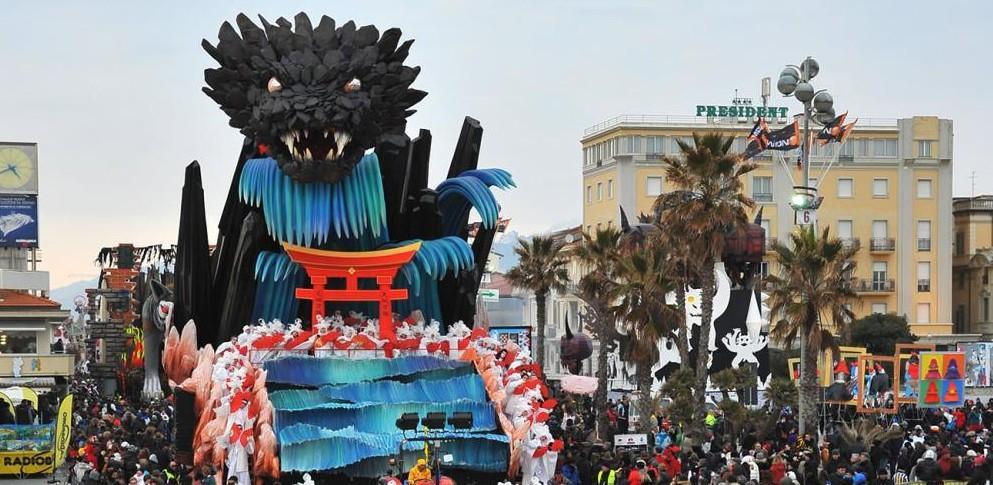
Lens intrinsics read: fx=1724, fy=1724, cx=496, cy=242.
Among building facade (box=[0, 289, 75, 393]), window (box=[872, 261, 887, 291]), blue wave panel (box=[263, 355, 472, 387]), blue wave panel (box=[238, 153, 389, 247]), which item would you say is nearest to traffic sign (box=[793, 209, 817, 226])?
blue wave panel (box=[238, 153, 389, 247])

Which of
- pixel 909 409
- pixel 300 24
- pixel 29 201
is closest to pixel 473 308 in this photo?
pixel 300 24

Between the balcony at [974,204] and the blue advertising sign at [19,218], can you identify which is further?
the balcony at [974,204]

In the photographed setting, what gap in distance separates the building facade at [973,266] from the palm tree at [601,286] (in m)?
52.1

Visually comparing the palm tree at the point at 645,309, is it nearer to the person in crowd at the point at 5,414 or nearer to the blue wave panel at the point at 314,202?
the blue wave panel at the point at 314,202

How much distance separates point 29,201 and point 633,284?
47.2 metres

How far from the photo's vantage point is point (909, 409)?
54062mm

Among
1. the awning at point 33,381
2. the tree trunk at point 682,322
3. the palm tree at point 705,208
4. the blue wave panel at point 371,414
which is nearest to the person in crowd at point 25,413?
the blue wave panel at point 371,414

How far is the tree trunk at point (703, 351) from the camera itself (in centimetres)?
4428

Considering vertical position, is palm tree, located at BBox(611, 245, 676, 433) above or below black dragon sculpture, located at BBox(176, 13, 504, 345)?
below

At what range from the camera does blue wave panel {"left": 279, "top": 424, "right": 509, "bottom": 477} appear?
3381cm

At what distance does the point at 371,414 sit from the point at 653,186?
201 ft

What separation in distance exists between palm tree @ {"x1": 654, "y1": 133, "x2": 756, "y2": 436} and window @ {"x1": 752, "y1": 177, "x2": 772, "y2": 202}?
162 ft

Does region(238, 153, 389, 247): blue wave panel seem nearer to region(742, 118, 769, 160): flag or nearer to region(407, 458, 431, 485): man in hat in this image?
region(407, 458, 431, 485): man in hat

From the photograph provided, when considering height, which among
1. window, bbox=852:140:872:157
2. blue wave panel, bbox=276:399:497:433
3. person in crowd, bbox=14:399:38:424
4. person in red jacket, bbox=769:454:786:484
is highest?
window, bbox=852:140:872:157
